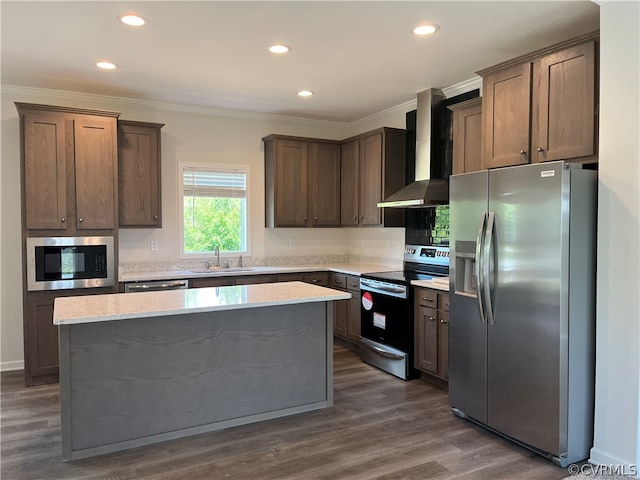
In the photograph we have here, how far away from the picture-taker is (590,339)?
9.14 feet

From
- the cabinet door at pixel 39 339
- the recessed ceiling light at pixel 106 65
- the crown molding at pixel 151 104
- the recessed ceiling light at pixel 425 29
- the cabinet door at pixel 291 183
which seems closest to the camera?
the recessed ceiling light at pixel 425 29

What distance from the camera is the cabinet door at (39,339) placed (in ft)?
13.5

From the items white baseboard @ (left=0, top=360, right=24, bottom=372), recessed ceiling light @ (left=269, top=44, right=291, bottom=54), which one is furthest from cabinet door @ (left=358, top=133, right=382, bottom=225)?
white baseboard @ (left=0, top=360, right=24, bottom=372)

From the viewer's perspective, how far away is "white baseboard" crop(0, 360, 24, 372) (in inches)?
177

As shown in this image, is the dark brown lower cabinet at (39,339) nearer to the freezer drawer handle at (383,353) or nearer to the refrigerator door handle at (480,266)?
the freezer drawer handle at (383,353)

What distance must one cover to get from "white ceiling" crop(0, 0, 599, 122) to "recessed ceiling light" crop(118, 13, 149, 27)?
53 millimetres

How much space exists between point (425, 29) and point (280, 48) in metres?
1.06

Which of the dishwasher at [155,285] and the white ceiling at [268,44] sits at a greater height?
the white ceiling at [268,44]

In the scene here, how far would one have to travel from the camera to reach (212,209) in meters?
5.50

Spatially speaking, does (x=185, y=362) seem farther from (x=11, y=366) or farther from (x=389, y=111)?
(x=389, y=111)

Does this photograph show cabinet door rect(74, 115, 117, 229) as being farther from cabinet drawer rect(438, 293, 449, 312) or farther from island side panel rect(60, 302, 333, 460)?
cabinet drawer rect(438, 293, 449, 312)

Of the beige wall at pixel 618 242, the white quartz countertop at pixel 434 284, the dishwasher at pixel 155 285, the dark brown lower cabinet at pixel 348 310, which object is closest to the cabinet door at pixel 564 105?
the beige wall at pixel 618 242

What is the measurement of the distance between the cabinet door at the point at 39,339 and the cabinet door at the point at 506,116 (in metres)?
3.94

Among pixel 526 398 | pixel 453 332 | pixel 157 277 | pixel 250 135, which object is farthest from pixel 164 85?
pixel 526 398
